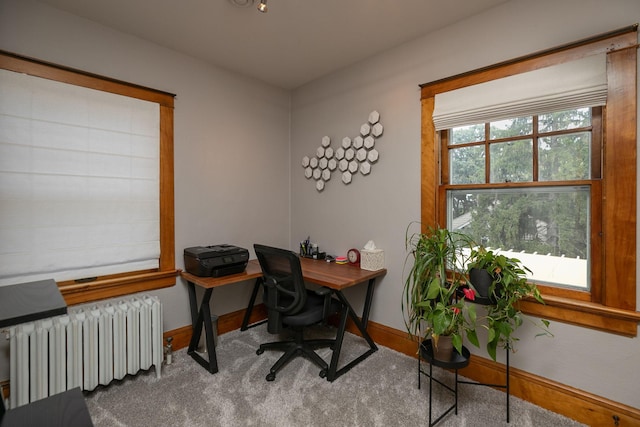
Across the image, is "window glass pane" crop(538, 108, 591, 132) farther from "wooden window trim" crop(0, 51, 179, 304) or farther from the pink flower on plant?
"wooden window trim" crop(0, 51, 179, 304)

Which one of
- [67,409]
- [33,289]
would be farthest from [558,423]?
[33,289]

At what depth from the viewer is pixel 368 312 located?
275 cm

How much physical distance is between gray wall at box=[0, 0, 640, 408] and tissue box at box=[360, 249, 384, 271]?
0.08 m

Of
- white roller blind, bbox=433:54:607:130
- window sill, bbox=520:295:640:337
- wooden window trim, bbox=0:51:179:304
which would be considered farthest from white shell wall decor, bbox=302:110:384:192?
window sill, bbox=520:295:640:337

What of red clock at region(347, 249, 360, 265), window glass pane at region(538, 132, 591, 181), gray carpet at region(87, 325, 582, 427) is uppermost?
window glass pane at region(538, 132, 591, 181)

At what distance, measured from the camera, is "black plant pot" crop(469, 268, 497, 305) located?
1872 millimetres

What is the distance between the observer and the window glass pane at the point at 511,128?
6.83 ft

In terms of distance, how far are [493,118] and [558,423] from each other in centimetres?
192

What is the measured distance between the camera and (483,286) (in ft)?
6.25

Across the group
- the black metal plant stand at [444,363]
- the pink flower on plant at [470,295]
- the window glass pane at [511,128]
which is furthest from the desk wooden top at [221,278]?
the window glass pane at [511,128]

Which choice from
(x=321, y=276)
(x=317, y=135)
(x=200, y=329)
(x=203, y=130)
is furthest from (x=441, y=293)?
(x=203, y=130)

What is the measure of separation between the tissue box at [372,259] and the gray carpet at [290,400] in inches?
29.9

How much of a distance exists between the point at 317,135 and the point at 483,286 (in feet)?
7.11

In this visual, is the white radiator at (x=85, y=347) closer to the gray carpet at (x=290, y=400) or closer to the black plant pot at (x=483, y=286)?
the gray carpet at (x=290, y=400)
